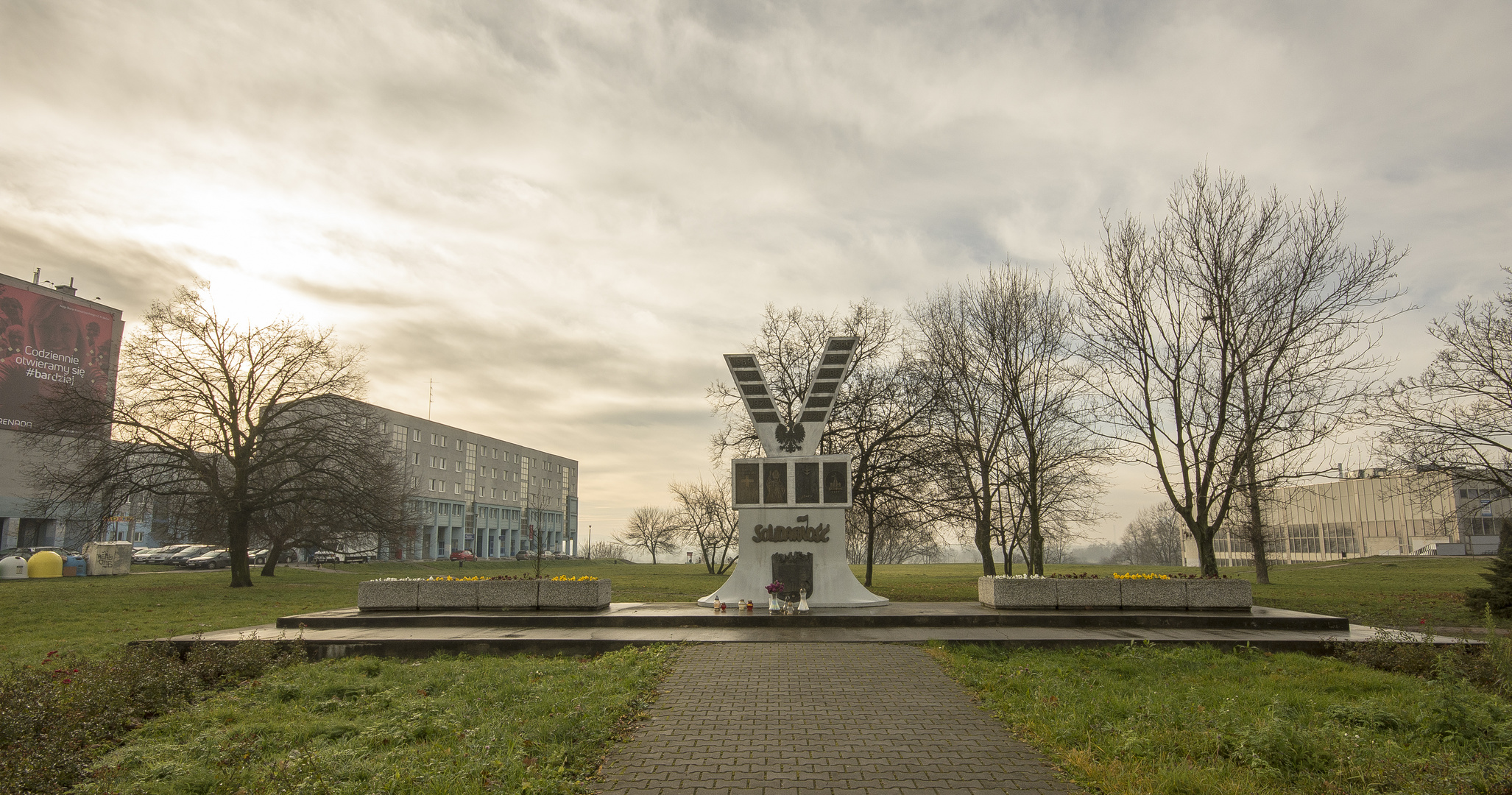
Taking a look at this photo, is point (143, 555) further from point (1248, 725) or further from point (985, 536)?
point (1248, 725)

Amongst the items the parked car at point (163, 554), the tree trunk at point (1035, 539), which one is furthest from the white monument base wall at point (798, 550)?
the parked car at point (163, 554)

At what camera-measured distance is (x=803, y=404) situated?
18766 mm

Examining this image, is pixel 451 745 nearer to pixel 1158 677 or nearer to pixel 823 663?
pixel 823 663

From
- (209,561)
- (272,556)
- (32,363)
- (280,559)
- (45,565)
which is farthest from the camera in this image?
(32,363)

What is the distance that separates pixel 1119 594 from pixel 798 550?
6.61 metres

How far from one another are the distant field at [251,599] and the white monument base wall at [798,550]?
313 centimetres

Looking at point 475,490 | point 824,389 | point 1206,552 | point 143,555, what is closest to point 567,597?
point 824,389

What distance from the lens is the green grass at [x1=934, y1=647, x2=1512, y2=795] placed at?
228 inches

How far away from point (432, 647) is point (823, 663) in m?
6.18

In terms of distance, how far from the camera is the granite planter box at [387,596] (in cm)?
1525

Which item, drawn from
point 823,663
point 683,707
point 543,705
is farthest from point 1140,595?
point 543,705

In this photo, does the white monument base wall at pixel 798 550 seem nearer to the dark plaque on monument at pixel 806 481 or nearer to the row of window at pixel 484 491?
the dark plaque on monument at pixel 806 481

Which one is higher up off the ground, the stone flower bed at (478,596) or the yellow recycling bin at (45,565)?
the stone flower bed at (478,596)

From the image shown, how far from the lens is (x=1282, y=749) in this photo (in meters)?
6.37
